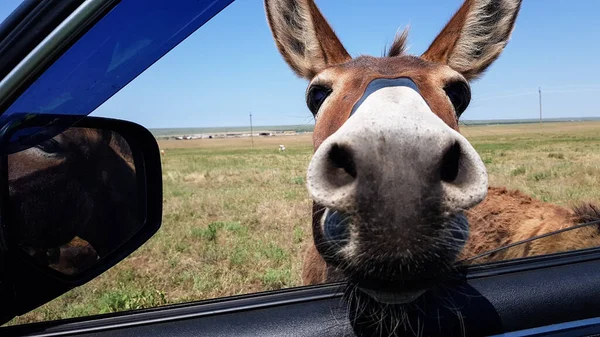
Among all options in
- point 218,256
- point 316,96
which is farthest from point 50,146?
point 218,256

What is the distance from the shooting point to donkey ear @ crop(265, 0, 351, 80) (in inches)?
130

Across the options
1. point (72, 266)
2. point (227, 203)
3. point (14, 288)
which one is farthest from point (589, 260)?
point (227, 203)

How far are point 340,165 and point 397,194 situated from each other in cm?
26

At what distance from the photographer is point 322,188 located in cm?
138

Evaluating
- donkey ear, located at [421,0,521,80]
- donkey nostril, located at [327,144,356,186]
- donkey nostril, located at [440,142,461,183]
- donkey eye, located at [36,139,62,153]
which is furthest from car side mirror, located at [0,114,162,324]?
donkey ear, located at [421,0,521,80]

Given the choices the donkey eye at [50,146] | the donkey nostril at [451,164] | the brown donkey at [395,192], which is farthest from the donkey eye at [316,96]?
the donkey eye at [50,146]

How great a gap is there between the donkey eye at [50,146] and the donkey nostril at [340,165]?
0.83 meters

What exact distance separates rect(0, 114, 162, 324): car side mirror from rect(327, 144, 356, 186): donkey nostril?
2.29ft

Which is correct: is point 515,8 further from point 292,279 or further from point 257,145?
point 257,145

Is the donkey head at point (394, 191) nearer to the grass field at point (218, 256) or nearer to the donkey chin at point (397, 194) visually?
the donkey chin at point (397, 194)

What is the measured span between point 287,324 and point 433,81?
162cm

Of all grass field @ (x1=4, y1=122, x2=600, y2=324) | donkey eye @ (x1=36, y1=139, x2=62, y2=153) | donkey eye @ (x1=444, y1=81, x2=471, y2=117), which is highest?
donkey eye @ (x1=36, y1=139, x2=62, y2=153)

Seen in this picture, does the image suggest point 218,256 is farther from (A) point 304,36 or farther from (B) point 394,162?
(B) point 394,162

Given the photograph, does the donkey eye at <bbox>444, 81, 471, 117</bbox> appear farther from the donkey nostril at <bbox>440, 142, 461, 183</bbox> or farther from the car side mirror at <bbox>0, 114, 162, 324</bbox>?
the car side mirror at <bbox>0, 114, 162, 324</bbox>
